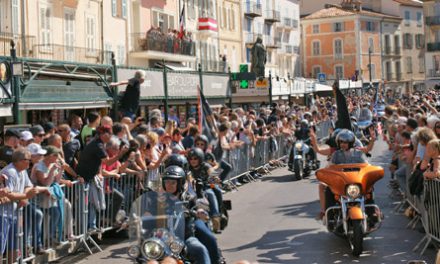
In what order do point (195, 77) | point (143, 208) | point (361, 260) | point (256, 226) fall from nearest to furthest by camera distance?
point (143, 208) < point (361, 260) < point (256, 226) < point (195, 77)

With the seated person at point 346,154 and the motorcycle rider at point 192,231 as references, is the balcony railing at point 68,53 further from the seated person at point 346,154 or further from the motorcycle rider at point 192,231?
the motorcycle rider at point 192,231

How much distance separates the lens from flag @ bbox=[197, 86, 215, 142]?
13742mm

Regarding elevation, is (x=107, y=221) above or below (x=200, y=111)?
below

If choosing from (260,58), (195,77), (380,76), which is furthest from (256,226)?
(380,76)

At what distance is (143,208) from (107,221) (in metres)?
4.87

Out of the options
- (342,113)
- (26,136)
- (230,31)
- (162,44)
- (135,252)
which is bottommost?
(135,252)

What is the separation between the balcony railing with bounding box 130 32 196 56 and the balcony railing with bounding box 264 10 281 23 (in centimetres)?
2517

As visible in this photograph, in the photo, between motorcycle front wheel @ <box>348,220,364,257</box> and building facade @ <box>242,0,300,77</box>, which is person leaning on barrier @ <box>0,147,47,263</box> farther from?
building facade @ <box>242,0,300,77</box>

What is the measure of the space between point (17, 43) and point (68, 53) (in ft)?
12.3

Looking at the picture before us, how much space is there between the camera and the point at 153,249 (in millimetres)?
6547

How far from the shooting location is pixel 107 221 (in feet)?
38.8

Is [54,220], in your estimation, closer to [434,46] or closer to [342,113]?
[342,113]

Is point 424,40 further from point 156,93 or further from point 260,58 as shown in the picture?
point 156,93

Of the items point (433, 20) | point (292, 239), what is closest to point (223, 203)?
point (292, 239)
